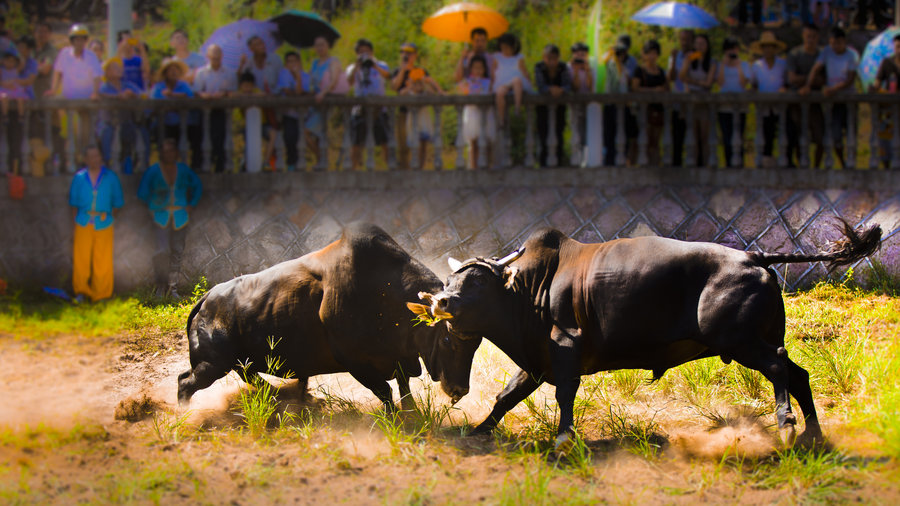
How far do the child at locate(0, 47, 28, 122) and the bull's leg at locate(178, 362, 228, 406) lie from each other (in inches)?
220

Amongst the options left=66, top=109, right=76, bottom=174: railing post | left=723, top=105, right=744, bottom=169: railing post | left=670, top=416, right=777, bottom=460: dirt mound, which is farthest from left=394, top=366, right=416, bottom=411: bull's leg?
left=66, top=109, right=76, bottom=174: railing post

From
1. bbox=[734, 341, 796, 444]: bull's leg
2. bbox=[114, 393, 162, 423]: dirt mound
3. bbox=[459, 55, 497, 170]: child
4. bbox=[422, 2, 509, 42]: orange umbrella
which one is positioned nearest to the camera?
bbox=[734, 341, 796, 444]: bull's leg

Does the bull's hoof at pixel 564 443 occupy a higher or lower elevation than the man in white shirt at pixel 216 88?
lower

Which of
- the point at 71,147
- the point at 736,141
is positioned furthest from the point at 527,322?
the point at 71,147

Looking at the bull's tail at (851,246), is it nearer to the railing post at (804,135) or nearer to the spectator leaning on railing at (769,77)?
the railing post at (804,135)

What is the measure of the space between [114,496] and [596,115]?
6875 mm

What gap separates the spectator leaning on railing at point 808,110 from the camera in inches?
377

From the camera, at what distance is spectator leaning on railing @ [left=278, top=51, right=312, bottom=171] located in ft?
32.3

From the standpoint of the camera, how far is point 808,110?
9484 mm

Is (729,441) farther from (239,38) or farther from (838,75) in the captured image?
(239,38)

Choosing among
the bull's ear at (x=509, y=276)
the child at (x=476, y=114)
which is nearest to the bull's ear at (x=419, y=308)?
the bull's ear at (x=509, y=276)

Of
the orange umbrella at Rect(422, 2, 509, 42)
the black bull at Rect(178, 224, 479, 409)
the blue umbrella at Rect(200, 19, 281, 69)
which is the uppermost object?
the orange umbrella at Rect(422, 2, 509, 42)

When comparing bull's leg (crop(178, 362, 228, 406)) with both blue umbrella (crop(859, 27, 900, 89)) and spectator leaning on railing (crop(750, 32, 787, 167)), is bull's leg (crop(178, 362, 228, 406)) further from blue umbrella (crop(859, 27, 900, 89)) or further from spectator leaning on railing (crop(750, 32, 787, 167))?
blue umbrella (crop(859, 27, 900, 89))

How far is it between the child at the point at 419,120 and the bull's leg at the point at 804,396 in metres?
5.72
